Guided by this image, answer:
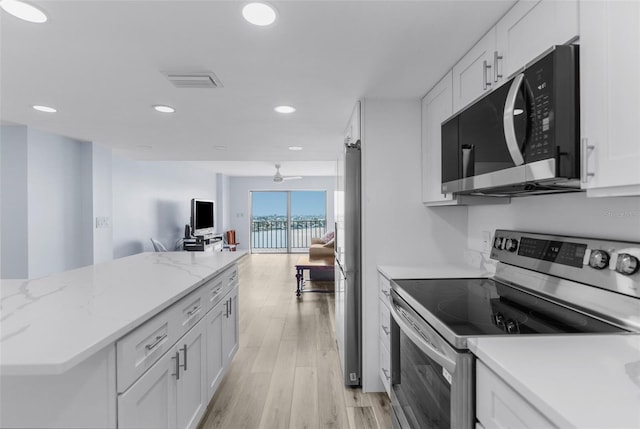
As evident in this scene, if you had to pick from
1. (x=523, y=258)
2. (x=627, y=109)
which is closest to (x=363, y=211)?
(x=523, y=258)

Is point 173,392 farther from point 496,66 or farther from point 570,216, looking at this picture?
point 496,66

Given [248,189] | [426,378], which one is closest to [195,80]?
[426,378]

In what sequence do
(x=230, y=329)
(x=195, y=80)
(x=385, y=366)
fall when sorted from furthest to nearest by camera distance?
(x=230, y=329) < (x=385, y=366) < (x=195, y=80)

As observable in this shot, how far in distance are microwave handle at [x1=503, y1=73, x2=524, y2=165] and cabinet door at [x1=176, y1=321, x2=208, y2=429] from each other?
1651 millimetres

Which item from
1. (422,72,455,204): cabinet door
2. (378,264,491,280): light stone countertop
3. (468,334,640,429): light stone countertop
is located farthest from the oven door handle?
(422,72,455,204): cabinet door

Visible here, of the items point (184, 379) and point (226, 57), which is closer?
point (184, 379)

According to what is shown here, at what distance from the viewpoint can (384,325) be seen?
2.19 metres

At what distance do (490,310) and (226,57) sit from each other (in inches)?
70.0

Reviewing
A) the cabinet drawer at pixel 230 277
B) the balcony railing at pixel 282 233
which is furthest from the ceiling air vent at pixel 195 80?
the balcony railing at pixel 282 233

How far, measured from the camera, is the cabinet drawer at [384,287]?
83.7 inches

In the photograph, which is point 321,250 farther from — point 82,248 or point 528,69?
point 528,69

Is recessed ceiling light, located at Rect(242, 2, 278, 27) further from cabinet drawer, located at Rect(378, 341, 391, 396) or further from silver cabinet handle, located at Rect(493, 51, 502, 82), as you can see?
cabinet drawer, located at Rect(378, 341, 391, 396)

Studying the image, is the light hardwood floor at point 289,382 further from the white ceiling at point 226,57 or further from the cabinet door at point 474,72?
the white ceiling at point 226,57

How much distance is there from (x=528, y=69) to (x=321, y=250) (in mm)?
4610
